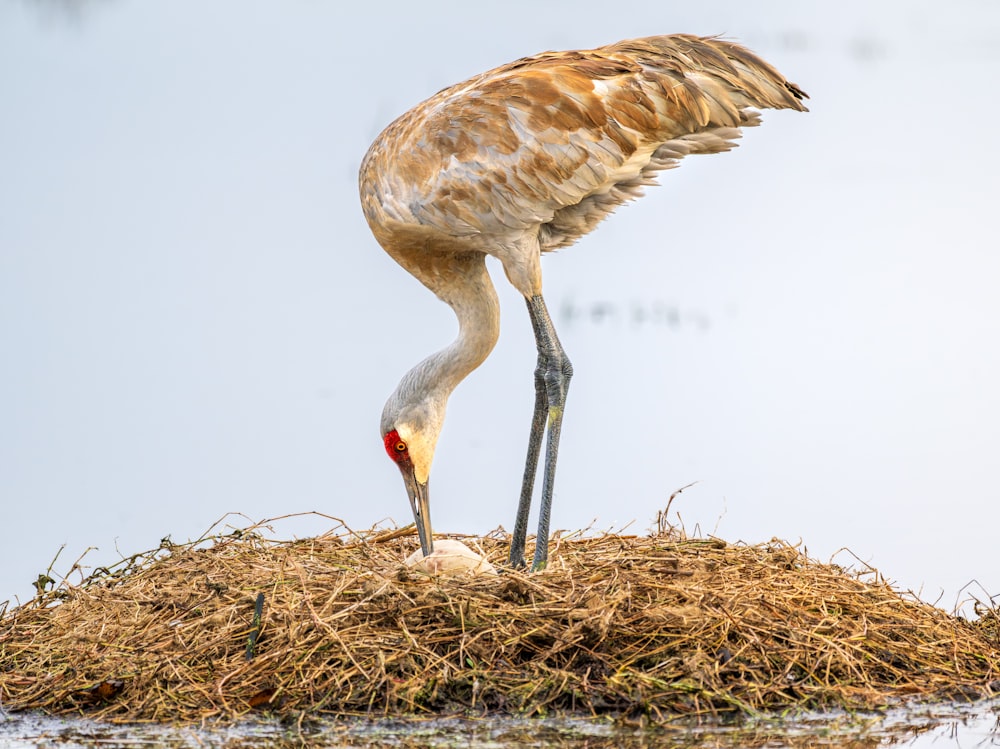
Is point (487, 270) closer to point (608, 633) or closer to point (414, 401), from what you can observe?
point (414, 401)

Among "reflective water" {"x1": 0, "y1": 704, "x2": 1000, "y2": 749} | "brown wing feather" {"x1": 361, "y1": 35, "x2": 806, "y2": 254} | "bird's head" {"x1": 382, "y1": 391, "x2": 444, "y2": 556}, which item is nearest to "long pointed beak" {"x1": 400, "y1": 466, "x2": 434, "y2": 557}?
"bird's head" {"x1": 382, "y1": 391, "x2": 444, "y2": 556}

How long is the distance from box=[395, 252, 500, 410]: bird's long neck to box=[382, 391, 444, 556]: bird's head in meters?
0.14

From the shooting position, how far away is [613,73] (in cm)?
848

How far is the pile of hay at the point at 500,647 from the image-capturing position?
252 inches

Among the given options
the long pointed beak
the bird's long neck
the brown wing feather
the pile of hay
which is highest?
the brown wing feather

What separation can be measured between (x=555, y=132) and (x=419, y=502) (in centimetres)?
245

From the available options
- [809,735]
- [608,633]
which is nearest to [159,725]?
[608,633]

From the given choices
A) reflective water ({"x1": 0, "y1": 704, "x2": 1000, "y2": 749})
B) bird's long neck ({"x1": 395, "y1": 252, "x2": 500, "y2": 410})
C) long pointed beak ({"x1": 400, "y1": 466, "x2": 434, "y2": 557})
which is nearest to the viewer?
reflective water ({"x1": 0, "y1": 704, "x2": 1000, "y2": 749})

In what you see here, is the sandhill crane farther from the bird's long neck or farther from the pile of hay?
the pile of hay

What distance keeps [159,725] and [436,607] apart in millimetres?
1403

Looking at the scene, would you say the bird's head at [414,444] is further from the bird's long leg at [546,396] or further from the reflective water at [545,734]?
the reflective water at [545,734]

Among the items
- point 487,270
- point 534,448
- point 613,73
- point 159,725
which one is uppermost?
point 613,73

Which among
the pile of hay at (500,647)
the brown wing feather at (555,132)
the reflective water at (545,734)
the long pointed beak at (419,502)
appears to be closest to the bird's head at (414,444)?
the long pointed beak at (419,502)

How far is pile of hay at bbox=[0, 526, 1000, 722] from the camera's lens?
6391 millimetres
